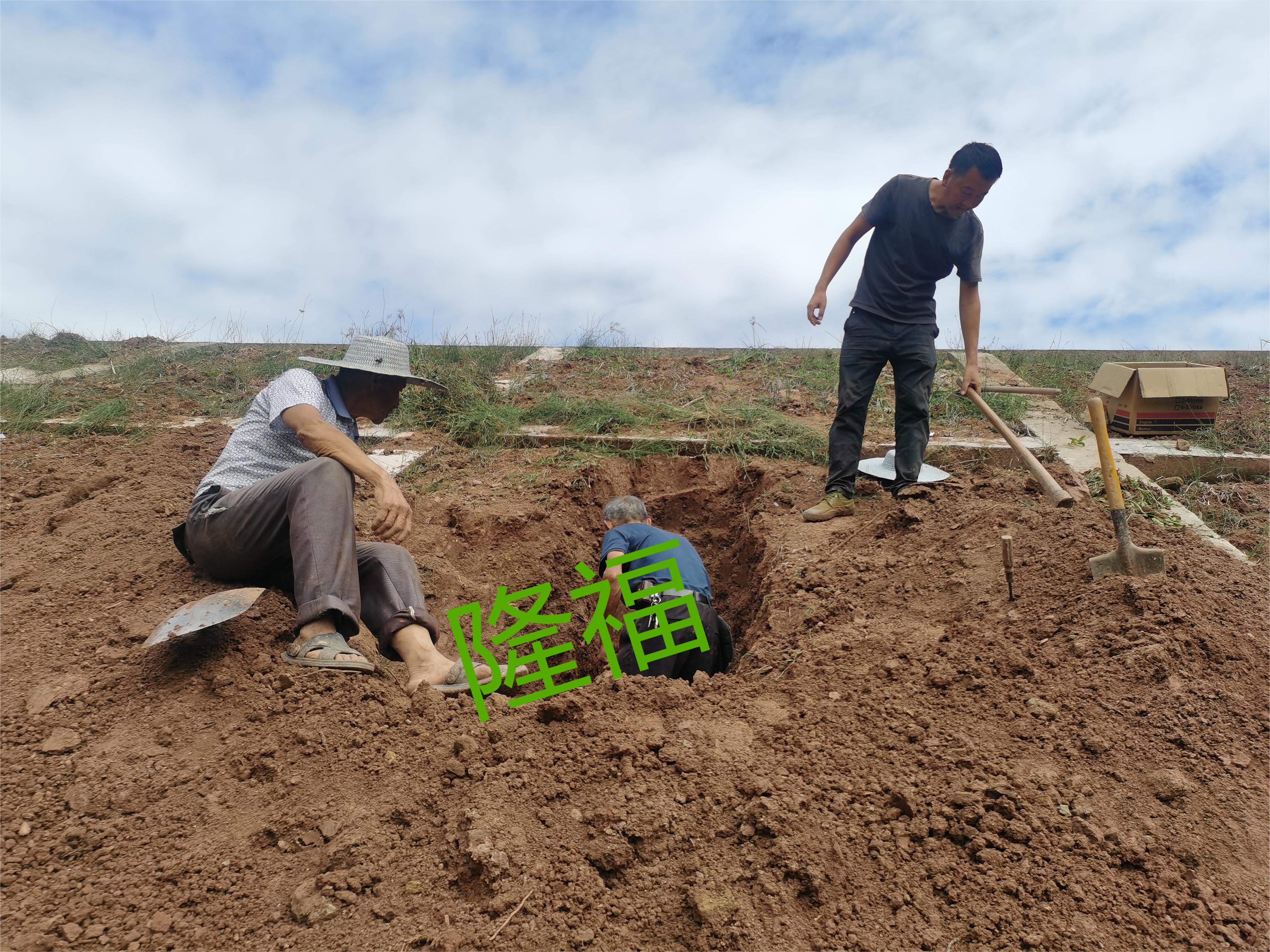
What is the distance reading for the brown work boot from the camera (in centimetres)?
455

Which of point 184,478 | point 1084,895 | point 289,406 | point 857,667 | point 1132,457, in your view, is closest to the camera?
point 1084,895

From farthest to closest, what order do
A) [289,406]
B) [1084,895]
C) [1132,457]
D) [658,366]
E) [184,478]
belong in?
[658,366] < [1132,457] < [184,478] < [289,406] < [1084,895]

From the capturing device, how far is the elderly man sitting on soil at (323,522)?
2752 mm

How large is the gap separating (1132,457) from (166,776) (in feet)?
19.0

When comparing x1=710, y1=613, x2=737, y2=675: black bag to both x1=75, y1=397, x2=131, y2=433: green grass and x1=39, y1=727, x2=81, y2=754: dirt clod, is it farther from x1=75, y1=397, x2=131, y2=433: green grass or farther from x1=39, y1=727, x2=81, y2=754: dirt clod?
x1=75, y1=397, x2=131, y2=433: green grass

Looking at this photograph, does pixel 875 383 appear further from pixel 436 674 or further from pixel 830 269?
pixel 436 674

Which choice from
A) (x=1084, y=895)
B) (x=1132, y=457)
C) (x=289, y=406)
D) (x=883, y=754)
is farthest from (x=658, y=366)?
(x=1084, y=895)

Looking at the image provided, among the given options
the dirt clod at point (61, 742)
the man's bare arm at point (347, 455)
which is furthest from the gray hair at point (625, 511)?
the dirt clod at point (61, 742)

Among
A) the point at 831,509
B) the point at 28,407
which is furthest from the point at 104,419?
the point at 831,509

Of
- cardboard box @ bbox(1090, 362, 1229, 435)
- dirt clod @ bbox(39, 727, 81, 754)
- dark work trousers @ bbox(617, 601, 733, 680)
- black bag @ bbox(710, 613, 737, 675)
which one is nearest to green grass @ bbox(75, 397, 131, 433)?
dirt clod @ bbox(39, 727, 81, 754)

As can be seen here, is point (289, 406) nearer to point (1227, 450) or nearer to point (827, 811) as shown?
point (827, 811)

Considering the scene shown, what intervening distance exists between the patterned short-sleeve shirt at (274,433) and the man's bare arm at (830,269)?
2639 millimetres

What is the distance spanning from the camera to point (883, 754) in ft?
7.33

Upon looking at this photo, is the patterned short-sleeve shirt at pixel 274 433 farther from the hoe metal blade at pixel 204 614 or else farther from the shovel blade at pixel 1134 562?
the shovel blade at pixel 1134 562
